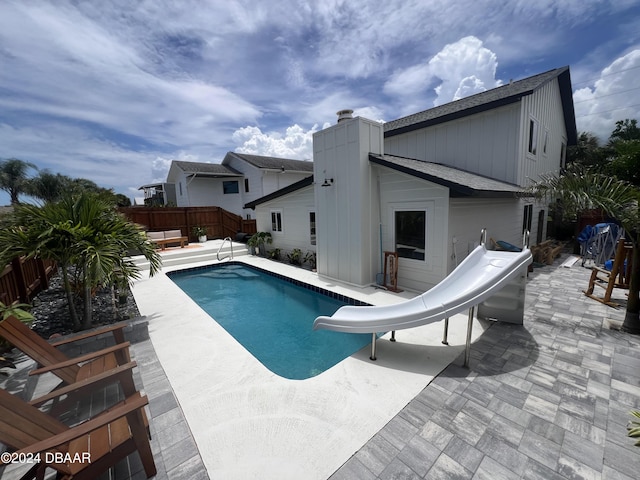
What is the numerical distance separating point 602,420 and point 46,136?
658 inches

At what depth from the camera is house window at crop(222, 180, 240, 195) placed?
21000 millimetres

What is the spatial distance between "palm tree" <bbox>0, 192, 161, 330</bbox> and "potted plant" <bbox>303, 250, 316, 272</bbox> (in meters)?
6.26

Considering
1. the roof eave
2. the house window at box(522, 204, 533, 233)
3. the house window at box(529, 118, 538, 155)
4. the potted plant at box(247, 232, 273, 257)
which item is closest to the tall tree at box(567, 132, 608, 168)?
the house window at box(522, 204, 533, 233)

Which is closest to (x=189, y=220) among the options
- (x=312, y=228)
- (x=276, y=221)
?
(x=276, y=221)

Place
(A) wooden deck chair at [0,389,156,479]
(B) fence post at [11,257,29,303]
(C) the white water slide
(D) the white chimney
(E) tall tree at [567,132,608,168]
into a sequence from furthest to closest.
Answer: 1. (E) tall tree at [567,132,608,168]
2. (D) the white chimney
3. (B) fence post at [11,257,29,303]
4. (C) the white water slide
5. (A) wooden deck chair at [0,389,156,479]

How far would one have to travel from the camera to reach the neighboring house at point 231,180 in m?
19.3

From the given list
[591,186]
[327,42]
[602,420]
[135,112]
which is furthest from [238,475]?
[135,112]

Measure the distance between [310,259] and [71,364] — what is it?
26.3 feet

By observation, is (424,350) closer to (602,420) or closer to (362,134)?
(602,420)

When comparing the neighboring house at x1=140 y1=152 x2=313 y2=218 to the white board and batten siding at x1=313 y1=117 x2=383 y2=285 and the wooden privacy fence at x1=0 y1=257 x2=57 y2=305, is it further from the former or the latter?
the wooden privacy fence at x1=0 y1=257 x2=57 y2=305

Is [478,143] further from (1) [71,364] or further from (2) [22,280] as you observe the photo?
(2) [22,280]

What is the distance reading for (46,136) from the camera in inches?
405

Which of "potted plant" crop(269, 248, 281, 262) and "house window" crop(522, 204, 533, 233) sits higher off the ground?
"house window" crop(522, 204, 533, 233)

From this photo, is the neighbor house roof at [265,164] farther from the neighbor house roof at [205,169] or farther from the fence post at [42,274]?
the fence post at [42,274]
